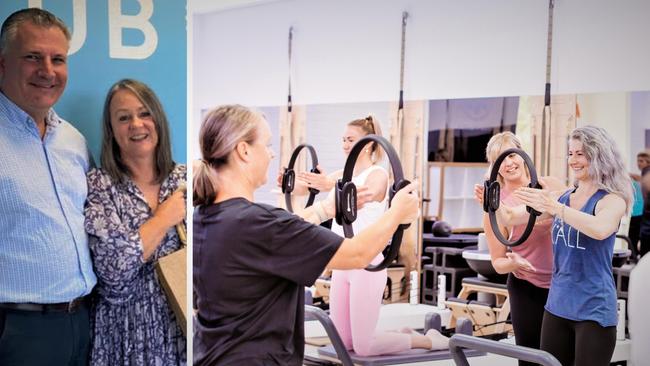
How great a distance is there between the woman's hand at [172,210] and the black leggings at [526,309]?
2.34m

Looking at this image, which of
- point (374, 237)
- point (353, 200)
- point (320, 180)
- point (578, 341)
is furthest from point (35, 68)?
point (320, 180)

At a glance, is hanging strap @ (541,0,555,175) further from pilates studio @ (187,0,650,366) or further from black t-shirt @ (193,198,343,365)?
black t-shirt @ (193,198,343,365)

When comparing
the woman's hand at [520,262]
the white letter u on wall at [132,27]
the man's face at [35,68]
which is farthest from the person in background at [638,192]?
the man's face at [35,68]

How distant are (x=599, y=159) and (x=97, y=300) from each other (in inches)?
99.8

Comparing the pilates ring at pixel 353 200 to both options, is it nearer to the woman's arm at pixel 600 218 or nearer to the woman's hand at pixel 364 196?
the woman's arm at pixel 600 218

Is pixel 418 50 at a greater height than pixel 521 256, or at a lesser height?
greater

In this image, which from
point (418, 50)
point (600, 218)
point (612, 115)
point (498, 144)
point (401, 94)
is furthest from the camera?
point (401, 94)

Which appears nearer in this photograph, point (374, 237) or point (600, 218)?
point (374, 237)

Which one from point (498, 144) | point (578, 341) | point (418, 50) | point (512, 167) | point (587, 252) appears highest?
point (418, 50)

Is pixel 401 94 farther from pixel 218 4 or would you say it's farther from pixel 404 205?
pixel 404 205

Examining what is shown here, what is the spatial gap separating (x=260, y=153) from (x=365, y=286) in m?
2.34

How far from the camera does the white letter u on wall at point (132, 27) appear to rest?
7.09 feet

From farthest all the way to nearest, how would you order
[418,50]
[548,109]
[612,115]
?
[418,50]
[548,109]
[612,115]

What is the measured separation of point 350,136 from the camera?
16.3 ft
